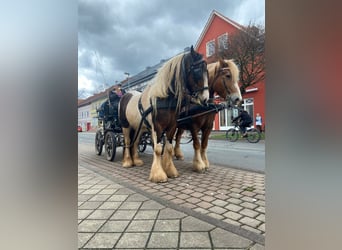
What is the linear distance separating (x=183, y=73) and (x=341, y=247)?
2.57 m

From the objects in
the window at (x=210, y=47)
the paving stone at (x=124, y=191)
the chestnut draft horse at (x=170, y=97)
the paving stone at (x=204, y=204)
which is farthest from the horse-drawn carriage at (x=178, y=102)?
the window at (x=210, y=47)

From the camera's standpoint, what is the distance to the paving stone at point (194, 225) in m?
1.59

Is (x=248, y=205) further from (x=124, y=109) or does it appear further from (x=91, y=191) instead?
(x=124, y=109)

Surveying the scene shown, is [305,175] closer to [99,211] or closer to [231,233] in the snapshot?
[231,233]

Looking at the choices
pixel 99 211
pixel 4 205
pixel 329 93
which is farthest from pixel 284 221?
pixel 99 211

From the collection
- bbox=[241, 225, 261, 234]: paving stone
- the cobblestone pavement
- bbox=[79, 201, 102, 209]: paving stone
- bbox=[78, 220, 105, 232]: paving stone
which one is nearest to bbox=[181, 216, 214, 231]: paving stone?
the cobblestone pavement

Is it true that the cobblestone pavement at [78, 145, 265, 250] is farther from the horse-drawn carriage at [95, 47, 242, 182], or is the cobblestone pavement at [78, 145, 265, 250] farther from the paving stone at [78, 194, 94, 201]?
the horse-drawn carriage at [95, 47, 242, 182]

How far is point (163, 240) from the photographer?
4.78ft

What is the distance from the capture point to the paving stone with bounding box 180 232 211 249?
137cm

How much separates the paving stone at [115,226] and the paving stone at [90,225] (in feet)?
0.16

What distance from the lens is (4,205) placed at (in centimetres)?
50

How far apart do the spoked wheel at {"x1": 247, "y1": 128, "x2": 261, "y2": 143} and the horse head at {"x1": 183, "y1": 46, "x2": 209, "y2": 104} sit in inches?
287

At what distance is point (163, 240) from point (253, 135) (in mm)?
8897

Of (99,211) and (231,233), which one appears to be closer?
(231,233)
